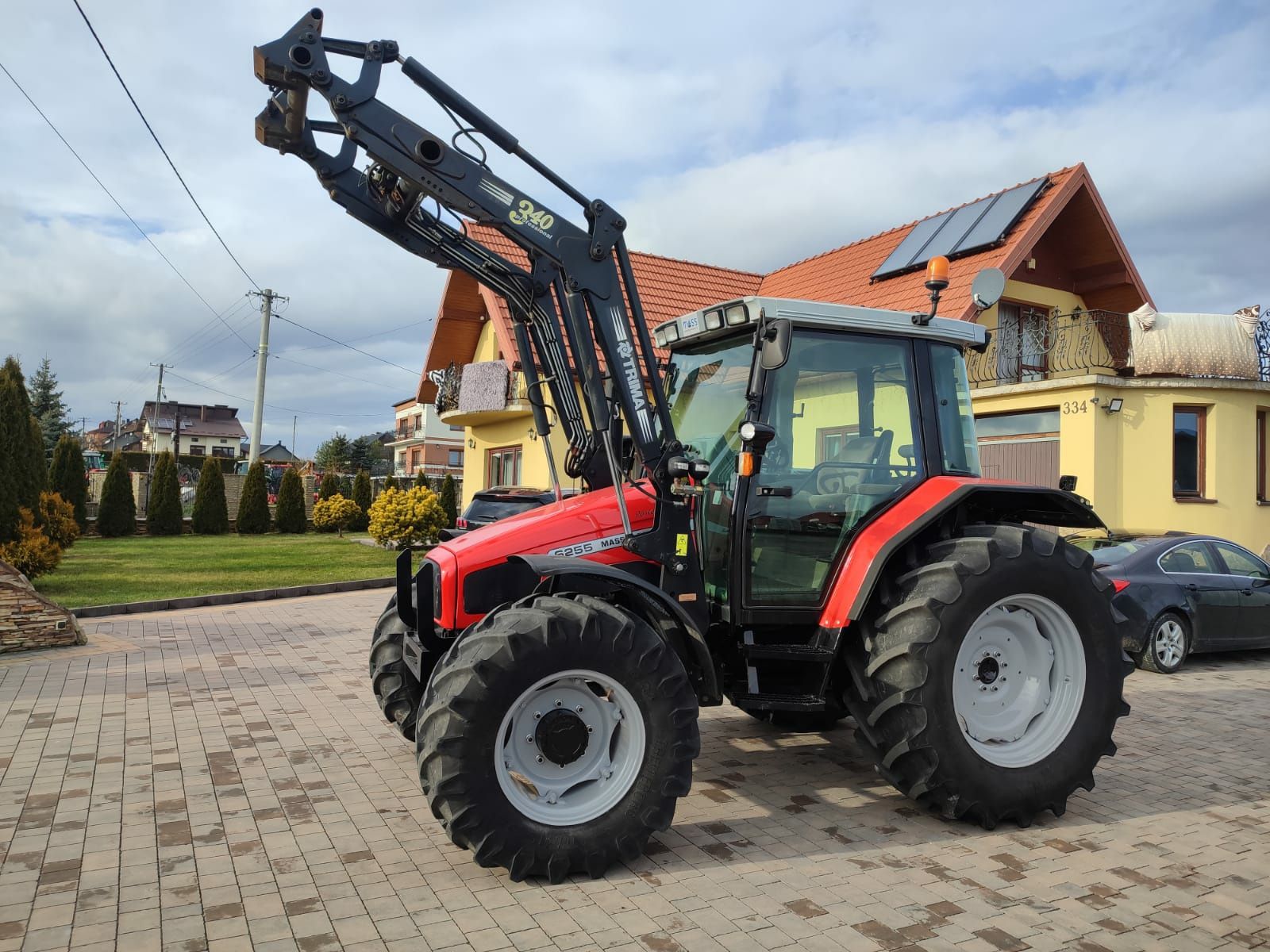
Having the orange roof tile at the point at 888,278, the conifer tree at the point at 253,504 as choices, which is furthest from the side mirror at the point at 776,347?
the conifer tree at the point at 253,504

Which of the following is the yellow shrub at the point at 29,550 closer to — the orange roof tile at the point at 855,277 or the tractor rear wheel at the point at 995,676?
the orange roof tile at the point at 855,277

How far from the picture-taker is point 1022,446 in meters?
15.4

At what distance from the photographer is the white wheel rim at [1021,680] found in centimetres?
495

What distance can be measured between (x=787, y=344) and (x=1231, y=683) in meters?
7.13

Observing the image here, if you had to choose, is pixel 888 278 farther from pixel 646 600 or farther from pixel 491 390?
pixel 646 600

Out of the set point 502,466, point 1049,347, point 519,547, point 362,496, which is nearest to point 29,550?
point 502,466

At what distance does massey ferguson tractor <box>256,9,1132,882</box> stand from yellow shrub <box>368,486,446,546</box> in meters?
15.8

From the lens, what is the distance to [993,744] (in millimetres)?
4988

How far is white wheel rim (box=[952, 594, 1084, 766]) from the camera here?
4.95m

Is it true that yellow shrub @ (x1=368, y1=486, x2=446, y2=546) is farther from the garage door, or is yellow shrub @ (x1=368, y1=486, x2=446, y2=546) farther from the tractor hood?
the tractor hood

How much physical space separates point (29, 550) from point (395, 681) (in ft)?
A: 36.9

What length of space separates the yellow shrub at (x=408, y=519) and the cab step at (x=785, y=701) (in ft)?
55.0

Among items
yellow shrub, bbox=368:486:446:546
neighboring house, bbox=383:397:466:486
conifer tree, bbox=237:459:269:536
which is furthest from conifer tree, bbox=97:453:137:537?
neighboring house, bbox=383:397:466:486

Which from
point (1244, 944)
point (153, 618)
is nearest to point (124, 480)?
point (153, 618)
